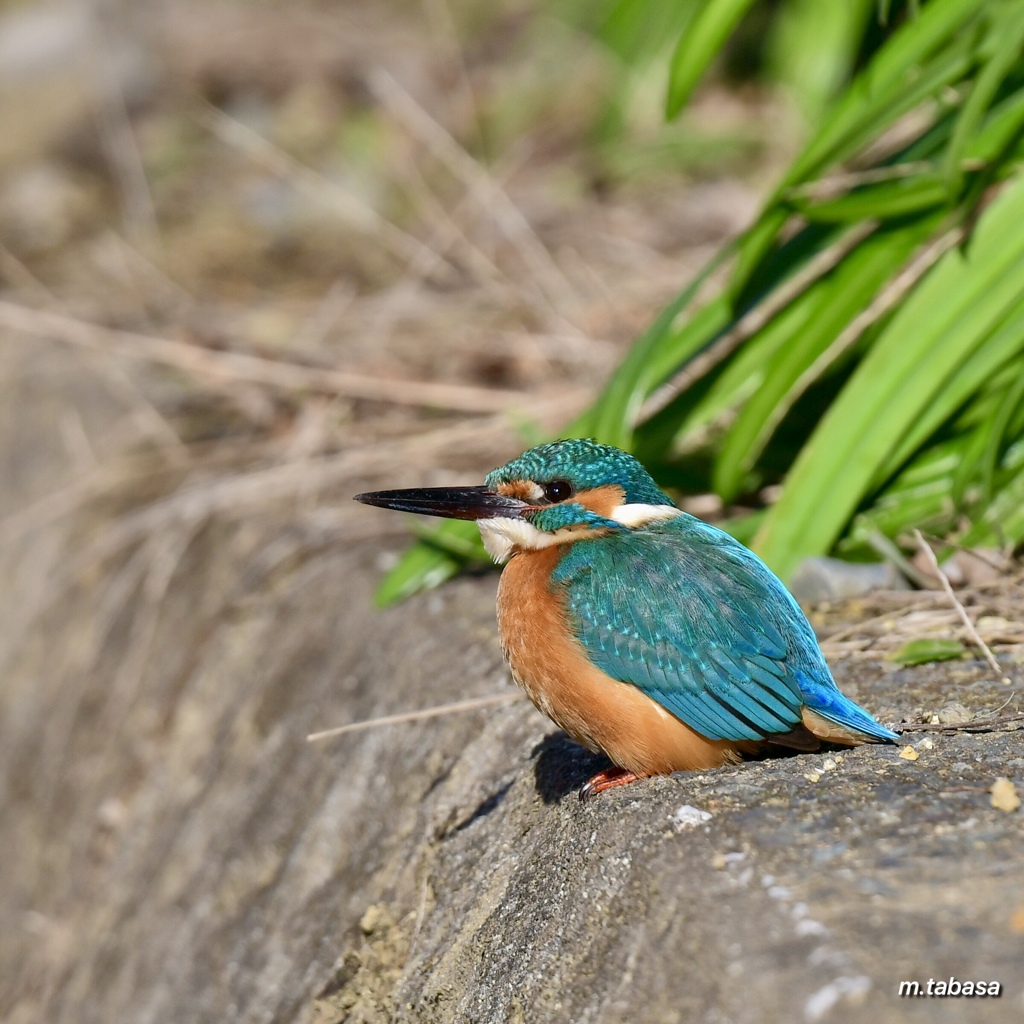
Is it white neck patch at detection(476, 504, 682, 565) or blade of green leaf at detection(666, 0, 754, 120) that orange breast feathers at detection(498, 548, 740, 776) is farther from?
blade of green leaf at detection(666, 0, 754, 120)

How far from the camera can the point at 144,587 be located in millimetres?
4391

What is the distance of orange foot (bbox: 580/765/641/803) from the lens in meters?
2.21

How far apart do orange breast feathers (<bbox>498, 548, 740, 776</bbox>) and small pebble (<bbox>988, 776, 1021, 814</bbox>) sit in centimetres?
54

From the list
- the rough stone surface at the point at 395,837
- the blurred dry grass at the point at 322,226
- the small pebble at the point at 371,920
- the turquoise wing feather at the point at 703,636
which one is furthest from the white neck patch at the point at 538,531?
the blurred dry grass at the point at 322,226

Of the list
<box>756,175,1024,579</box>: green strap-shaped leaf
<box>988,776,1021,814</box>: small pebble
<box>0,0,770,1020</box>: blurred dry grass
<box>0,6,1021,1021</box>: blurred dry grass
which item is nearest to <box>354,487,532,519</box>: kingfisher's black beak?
<box>0,6,1021,1021</box>: blurred dry grass

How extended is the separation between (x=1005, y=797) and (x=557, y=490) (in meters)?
1.14

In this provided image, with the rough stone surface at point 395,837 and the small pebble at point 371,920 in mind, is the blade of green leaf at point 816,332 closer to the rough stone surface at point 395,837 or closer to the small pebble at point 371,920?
the rough stone surface at point 395,837

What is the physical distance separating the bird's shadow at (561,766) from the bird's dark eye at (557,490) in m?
0.49

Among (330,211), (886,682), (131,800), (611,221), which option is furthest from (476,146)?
(886,682)

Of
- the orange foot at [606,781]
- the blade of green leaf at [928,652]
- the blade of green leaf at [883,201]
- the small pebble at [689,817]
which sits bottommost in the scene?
the blade of green leaf at [928,652]

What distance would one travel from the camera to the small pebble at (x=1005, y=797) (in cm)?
183

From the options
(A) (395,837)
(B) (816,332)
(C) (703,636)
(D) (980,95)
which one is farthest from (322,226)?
(C) (703,636)

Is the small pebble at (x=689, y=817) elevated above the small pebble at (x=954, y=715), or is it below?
above

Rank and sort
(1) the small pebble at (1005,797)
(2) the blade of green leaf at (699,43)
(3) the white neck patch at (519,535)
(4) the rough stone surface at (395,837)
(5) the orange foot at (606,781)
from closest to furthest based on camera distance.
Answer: (4) the rough stone surface at (395,837) < (1) the small pebble at (1005,797) < (5) the orange foot at (606,781) < (3) the white neck patch at (519,535) < (2) the blade of green leaf at (699,43)
